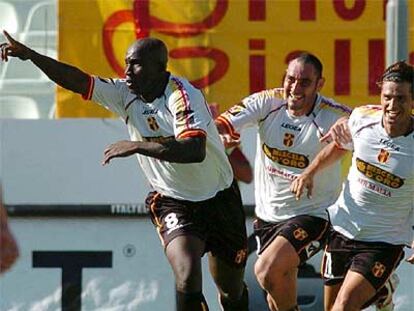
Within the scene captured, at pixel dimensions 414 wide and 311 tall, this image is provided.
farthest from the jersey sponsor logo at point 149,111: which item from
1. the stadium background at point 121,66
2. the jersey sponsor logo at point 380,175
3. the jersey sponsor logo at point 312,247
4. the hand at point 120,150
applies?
the stadium background at point 121,66

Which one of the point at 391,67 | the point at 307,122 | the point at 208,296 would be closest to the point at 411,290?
the point at 208,296

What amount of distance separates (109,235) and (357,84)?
207 centimetres

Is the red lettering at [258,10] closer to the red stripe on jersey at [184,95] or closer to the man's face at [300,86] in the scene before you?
the man's face at [300,86]

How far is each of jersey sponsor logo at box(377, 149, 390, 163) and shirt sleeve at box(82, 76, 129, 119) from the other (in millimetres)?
1466

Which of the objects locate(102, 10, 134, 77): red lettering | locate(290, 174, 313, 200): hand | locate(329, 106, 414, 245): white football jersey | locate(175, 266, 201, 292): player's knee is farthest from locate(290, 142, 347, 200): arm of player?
locate(102, 10, 134, 77): red lettering

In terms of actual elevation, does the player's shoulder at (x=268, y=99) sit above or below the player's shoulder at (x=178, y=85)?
below

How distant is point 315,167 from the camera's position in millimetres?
8719

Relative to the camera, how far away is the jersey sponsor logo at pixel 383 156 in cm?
838

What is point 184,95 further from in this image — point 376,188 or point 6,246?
point 6,246

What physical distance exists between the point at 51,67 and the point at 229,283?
1613 mm

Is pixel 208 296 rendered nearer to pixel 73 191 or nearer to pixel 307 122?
pixel 73 191

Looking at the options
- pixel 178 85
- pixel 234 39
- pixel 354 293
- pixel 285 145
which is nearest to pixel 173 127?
pixel 178 85

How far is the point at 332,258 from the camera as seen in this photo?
8.68 metres

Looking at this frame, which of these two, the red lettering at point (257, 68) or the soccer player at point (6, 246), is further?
the red lettering at point (257, 68)
